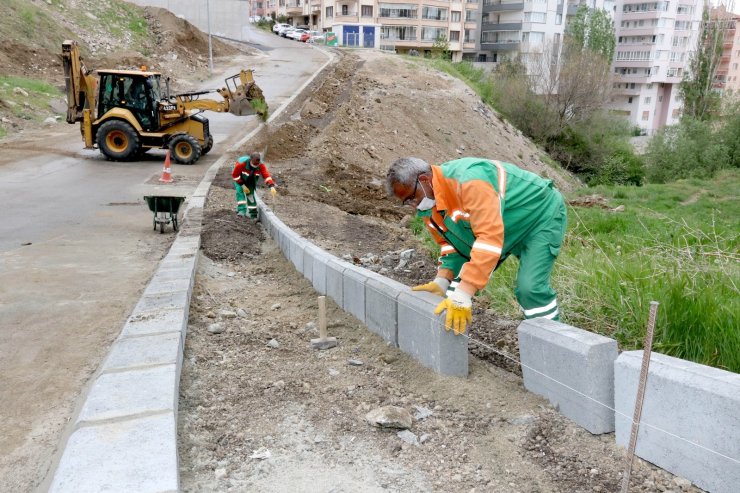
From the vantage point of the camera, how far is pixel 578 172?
34.0m

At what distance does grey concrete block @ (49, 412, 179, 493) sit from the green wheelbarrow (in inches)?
208

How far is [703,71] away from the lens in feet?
150

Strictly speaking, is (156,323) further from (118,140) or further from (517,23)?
(517,23)

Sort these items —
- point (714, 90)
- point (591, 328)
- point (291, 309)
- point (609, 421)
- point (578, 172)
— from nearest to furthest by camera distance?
point (609, 421)
point (591, 328)
point (291, 309)
point (578, 172)
point (714, 90)

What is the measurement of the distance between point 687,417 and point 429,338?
1.47 meters

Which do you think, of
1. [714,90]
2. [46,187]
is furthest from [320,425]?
[714,90]

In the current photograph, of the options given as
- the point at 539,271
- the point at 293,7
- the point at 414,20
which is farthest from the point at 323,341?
the point at 293,7

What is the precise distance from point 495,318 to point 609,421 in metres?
1.58

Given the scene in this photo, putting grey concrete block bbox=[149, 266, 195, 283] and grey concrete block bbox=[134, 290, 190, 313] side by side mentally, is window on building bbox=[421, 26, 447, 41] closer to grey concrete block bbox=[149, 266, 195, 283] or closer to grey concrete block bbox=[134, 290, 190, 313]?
grey concrete block bbox=[149, 266, 195, 283]

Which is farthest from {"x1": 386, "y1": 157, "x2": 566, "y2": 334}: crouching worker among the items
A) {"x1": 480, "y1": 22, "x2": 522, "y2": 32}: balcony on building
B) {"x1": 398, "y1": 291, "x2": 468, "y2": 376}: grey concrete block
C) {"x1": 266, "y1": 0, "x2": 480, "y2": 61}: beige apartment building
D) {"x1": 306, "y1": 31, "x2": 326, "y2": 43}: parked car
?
{"x1": 480, "y1": 22, "x2": 522, "y2": 32}: balcony on building

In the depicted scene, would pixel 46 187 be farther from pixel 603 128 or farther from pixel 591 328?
pixel 603 128

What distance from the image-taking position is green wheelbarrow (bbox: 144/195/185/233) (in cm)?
767

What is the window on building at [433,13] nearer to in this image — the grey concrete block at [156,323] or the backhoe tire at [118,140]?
the backhoe tire at [118,140]

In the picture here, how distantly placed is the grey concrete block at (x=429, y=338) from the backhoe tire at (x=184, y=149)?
1106cm
